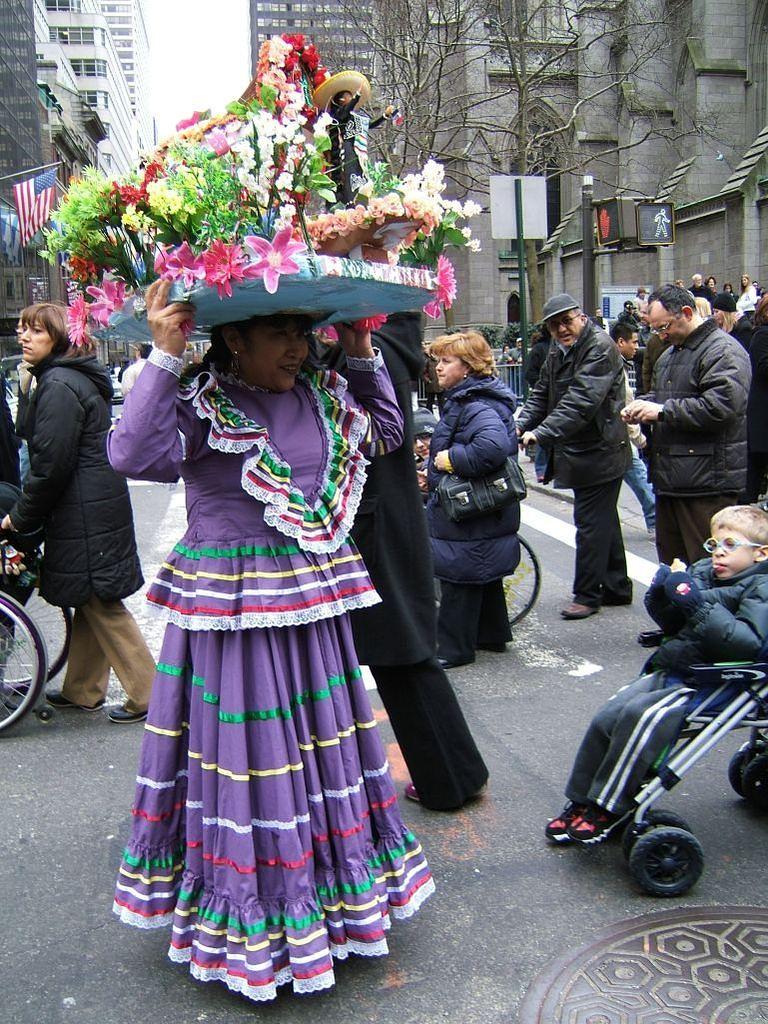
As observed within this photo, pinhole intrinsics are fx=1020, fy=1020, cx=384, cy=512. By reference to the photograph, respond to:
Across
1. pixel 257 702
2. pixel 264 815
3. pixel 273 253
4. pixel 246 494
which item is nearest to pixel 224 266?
pixel 273 253

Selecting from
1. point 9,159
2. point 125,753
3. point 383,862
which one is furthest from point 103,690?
point 9,159

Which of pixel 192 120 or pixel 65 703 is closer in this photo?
pixel 192 120

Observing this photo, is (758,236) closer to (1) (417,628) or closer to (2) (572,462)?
(2) (572,462)

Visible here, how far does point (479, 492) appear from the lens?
5.57 m

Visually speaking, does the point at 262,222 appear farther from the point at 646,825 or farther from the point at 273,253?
the point at 646,825

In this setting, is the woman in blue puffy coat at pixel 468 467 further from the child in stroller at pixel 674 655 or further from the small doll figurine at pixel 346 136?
the small doll figurine at pixel 346 136

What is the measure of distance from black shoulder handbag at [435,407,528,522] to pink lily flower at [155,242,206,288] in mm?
3274

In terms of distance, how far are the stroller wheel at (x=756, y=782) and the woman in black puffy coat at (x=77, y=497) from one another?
2.85m

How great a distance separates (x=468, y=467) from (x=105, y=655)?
2148 millimetres

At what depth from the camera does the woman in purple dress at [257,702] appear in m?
2.75

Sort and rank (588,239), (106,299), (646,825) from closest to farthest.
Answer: (106,299), (646,825), (588,239)

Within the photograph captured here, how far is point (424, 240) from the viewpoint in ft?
9.77

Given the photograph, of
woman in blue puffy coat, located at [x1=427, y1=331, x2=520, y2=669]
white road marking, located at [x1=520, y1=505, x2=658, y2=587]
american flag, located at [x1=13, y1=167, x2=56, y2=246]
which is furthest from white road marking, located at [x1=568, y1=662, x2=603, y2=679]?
american flag, located at [x1=13, y1=167, x2=56, y2=246]

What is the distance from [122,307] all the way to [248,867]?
1.54 meters
